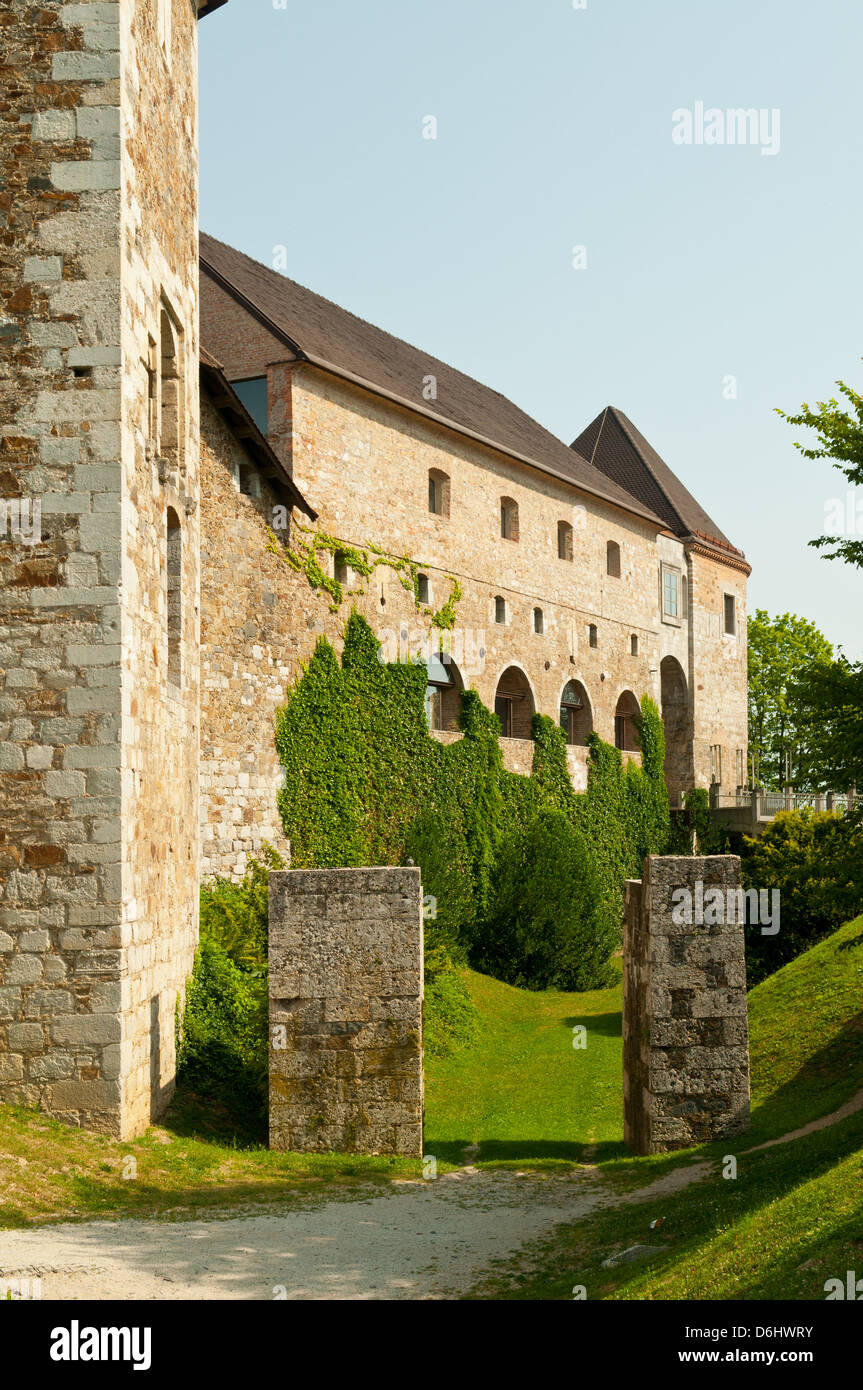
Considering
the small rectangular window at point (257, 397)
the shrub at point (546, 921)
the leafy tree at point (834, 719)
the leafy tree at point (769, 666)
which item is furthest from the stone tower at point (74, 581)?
the leafy tree at point (769, 666)

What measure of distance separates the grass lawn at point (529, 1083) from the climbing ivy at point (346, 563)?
287 inches

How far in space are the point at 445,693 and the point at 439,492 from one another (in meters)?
4.26

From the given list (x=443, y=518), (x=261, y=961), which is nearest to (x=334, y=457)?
(x=443, y=518)

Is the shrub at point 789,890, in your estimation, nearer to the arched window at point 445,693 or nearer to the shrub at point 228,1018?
the arched window at point 445,693

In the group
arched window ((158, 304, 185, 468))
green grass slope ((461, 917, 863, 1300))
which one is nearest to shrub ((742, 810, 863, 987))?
green grass slope ((461, 917, 863, 1300))

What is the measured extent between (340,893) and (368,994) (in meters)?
0.96

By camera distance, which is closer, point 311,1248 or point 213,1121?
Result: point 311,1248

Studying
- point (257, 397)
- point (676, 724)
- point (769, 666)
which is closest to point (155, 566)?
point (257, 397)

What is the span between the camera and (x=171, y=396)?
14805 mm

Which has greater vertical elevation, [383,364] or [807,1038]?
[383,364]

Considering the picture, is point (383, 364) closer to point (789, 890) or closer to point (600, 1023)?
point (789, 890)

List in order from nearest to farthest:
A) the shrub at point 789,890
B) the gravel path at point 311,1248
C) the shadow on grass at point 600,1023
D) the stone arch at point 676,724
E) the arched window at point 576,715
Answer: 1. the gravel path at point 311,1248
2. the shadow on grass at point 600,1023
3. the shrub at point 789,890
4. the arched window at point 576,715
5. the stone arch at point 676,724

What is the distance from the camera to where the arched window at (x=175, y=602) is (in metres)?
14.4
